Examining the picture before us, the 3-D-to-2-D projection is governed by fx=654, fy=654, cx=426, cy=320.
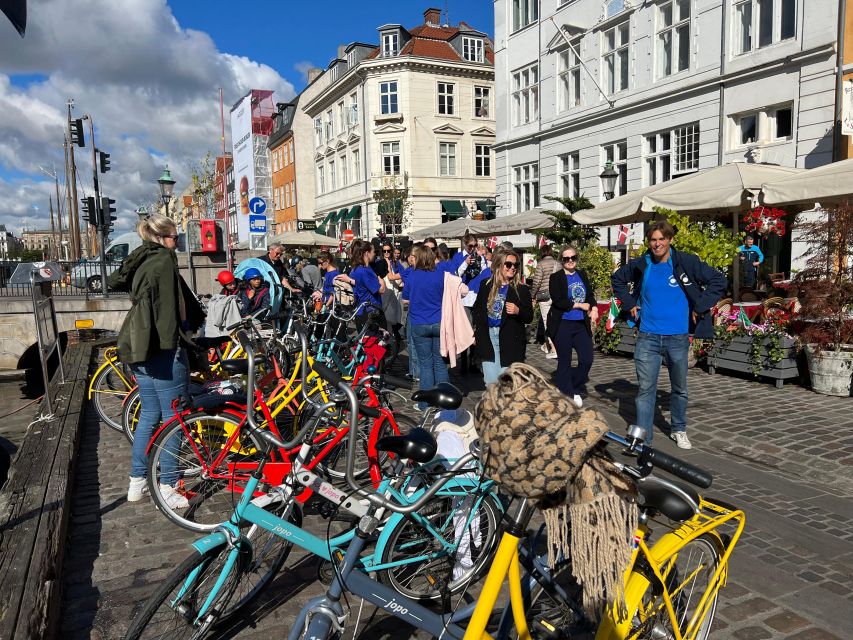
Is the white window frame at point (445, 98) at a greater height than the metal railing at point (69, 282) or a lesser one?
greater

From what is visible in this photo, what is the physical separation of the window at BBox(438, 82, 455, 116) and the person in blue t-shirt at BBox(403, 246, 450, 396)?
3581cm

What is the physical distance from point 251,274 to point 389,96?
3498 cm

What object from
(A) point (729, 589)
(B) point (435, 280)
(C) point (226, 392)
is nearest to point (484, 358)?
(B) point (435, 280)

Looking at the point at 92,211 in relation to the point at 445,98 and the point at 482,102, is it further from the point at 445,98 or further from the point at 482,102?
the point at 482,102

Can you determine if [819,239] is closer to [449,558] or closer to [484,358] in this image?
[484,358]

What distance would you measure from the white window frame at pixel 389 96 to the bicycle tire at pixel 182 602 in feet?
132

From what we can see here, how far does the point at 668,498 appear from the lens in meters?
2.20

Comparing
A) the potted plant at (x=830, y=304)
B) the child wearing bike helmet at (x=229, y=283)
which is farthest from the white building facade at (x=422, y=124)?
the potted plant at (x=830, y=304)

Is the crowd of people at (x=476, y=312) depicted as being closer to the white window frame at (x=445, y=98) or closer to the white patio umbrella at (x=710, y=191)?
the white patio umbrella at (x=710, y=191)

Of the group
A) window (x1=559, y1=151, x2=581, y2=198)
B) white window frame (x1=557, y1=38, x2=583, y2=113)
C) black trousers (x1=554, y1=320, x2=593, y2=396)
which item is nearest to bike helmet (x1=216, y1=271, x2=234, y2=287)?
black trousers (x1=554, y1=320, x2=593, y2=396)

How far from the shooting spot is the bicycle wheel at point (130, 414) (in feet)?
20.5

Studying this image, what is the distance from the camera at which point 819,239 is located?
320 inches

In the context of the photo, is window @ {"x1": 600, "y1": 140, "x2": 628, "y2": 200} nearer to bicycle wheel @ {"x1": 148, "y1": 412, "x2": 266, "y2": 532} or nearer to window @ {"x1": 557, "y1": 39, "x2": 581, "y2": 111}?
window @ {"x1": 557, "y1": 39, "x2": 581, "y2": 111}

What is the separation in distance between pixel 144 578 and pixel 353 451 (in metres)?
2.04
